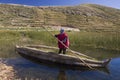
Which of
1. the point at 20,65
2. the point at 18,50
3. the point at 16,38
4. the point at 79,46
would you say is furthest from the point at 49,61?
the point at 16,38

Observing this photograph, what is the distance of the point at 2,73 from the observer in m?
15.2

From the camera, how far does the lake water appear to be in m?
15.9

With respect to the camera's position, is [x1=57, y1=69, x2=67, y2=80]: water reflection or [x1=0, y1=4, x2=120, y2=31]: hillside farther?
[x1=0, y1=4, x2=120, y2=31]: hillside

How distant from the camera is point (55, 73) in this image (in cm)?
1698

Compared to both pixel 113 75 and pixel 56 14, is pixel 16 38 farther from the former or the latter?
pixel 56 14

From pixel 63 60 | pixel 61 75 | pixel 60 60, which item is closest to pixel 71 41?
pixel 60 60

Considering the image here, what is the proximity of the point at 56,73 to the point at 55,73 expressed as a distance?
0.25ft

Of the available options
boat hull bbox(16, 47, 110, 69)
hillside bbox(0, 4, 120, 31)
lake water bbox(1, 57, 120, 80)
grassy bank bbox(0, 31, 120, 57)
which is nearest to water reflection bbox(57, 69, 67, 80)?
lake water bbox(1, 57, 120, 80)

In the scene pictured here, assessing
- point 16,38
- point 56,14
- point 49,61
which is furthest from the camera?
point 56,14

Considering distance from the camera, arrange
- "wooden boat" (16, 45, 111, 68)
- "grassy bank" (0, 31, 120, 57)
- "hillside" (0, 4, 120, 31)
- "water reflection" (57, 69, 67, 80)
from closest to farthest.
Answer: "water reflection" (57, 69, 67, 80)
"wooden boat" (16, 45, 111, 68)
"grassy bank" (0, 31, 120, 57)
"hillside" (0, 4, 120, 31)

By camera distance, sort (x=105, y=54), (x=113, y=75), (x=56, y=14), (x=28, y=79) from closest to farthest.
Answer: (x=28, y=79) < (x=113, y=75) < (x=105, y=54) < (x=56, y=14)

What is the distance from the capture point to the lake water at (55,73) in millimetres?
15859

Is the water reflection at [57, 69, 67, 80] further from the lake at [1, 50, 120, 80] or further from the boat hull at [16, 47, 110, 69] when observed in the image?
the boat hull at [16, 47, 110, 69]

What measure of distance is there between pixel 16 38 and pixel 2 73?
20647 millimetres
